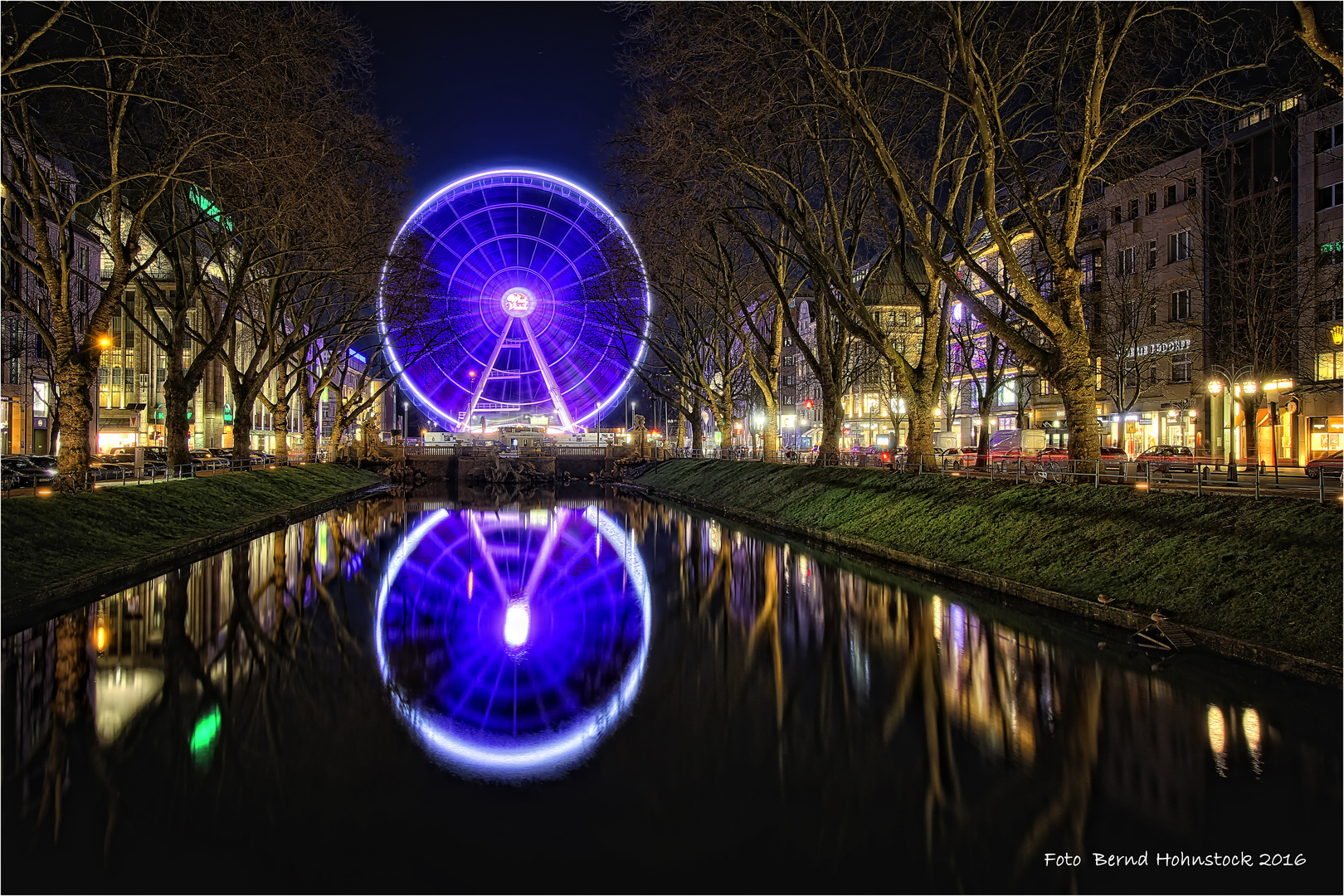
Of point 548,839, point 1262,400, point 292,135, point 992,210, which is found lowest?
point 548,839

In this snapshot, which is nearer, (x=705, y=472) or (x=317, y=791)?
(x=317, y=791)

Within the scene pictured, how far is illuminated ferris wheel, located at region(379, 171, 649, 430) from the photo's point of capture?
220ft

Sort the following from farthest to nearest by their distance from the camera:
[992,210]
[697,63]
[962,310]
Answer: [962,310] → [697,63] → [992,210]

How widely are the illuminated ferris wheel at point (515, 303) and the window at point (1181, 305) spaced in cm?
3495

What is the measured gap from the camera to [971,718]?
8664mm

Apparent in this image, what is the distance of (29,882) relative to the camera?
5.34 m

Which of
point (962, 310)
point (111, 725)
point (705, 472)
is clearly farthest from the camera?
point (962, 310)

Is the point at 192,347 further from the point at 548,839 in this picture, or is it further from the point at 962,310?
the point at 548,839

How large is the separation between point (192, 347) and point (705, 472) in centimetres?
5257

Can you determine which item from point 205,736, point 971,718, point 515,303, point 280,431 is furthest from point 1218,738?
point 515,303

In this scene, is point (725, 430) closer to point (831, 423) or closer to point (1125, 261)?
point (831, 423)

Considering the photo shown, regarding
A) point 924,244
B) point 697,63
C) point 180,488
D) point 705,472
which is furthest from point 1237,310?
point 180,488

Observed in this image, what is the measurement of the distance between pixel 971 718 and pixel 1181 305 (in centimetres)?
5310

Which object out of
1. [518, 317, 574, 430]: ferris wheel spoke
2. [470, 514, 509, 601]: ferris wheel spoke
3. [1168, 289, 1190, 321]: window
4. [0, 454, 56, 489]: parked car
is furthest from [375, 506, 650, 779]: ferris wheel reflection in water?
[518, 317, 574, 430]: ferris wheel spoke
